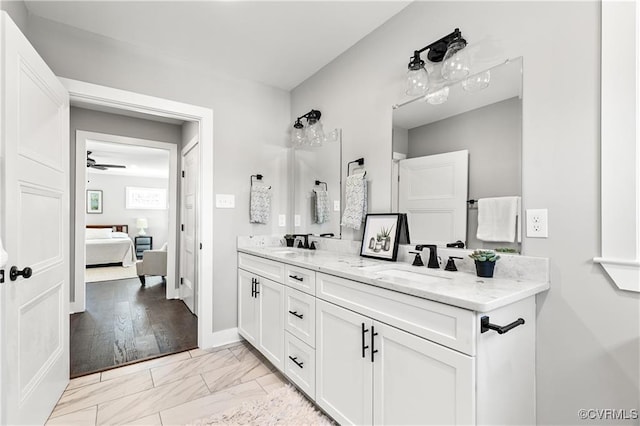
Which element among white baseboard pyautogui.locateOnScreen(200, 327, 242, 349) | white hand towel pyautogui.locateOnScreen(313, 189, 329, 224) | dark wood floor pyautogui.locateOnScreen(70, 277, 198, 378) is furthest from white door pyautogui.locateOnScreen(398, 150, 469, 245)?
dark wood floor pyautogui.locateOnScreen(70, 277, 198, 378)

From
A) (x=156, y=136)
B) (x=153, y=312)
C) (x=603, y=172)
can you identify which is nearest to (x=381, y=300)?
(x=603, y=172)

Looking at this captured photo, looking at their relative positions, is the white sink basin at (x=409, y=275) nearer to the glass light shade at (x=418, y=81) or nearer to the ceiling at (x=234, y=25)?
the glass light shade at (x=418, y=81)

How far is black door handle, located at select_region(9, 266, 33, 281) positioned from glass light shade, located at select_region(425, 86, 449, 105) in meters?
2.26

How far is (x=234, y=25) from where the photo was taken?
7.02 ft

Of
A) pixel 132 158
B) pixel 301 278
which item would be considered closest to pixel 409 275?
pixel 301 278

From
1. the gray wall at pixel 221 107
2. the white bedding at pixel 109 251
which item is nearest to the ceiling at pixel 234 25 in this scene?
the gray wall at pixel 221 107

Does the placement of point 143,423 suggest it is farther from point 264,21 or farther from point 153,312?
point 264,21

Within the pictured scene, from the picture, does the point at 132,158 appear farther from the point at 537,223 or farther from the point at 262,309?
the point at 537,223

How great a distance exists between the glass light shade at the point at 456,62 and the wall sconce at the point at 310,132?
1.19 m

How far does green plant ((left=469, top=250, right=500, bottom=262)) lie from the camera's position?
142 centimetres

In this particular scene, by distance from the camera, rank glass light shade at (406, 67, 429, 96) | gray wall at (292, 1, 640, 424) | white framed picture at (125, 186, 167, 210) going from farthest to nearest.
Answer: white framed picture at (125, 186, 167, 210) < glass light shade at (406, 67, 429, 96) < gray wall at (292, 1, 640, 424)

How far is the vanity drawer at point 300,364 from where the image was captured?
1.77 meters

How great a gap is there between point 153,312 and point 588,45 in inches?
170

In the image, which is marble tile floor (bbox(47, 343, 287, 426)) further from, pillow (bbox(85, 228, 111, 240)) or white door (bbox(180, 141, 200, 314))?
pillow (bbox(85, 228, 111, 240))
